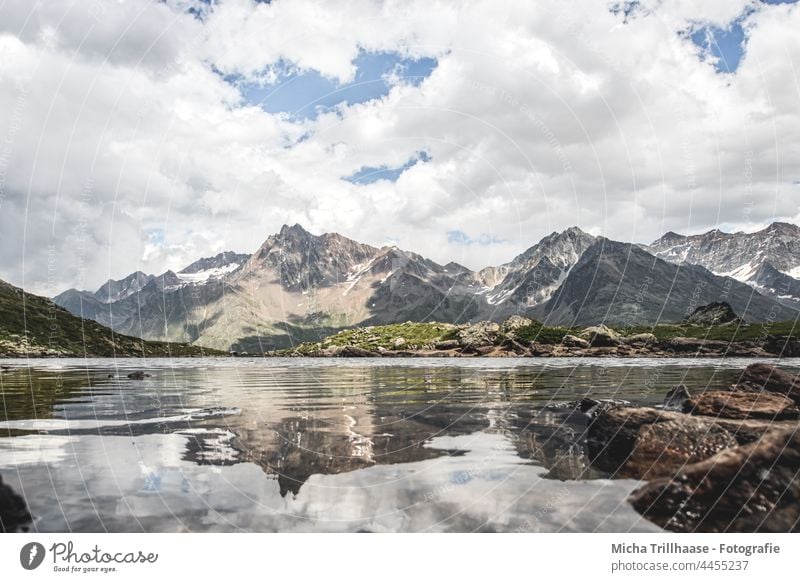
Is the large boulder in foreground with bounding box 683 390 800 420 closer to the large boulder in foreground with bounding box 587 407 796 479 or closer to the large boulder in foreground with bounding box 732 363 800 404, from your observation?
the large boulder in foreground with bounding box 587 407 796 479

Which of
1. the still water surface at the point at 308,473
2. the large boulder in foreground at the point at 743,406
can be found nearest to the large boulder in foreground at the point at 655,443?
the still water surface at the point at 308,473

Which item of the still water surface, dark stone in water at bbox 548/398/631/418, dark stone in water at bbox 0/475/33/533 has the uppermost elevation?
dark stone in water at bbox 0/475/33/533

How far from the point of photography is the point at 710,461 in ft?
43.8

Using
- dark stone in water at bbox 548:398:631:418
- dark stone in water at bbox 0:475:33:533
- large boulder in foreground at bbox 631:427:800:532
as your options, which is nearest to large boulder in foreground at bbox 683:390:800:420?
dark stone in water at bbox 548:398:631:418

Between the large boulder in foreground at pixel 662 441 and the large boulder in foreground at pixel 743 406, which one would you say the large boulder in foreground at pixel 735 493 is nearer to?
the large boulder in foreground at pixel 662 441

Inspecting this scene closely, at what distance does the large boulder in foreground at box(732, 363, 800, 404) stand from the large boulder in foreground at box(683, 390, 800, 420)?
4.35 meters

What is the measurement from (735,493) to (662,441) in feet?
15.8

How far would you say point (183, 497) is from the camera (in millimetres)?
13203

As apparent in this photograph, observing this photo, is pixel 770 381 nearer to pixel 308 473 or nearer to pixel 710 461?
pixel 710 461

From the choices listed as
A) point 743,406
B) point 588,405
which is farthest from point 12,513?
point 588,405

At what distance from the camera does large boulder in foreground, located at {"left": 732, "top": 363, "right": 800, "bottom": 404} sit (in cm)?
2708

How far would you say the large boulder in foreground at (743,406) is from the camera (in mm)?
21656

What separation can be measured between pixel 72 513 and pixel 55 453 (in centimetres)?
702

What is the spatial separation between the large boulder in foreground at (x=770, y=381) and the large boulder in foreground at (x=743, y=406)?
435 cm
